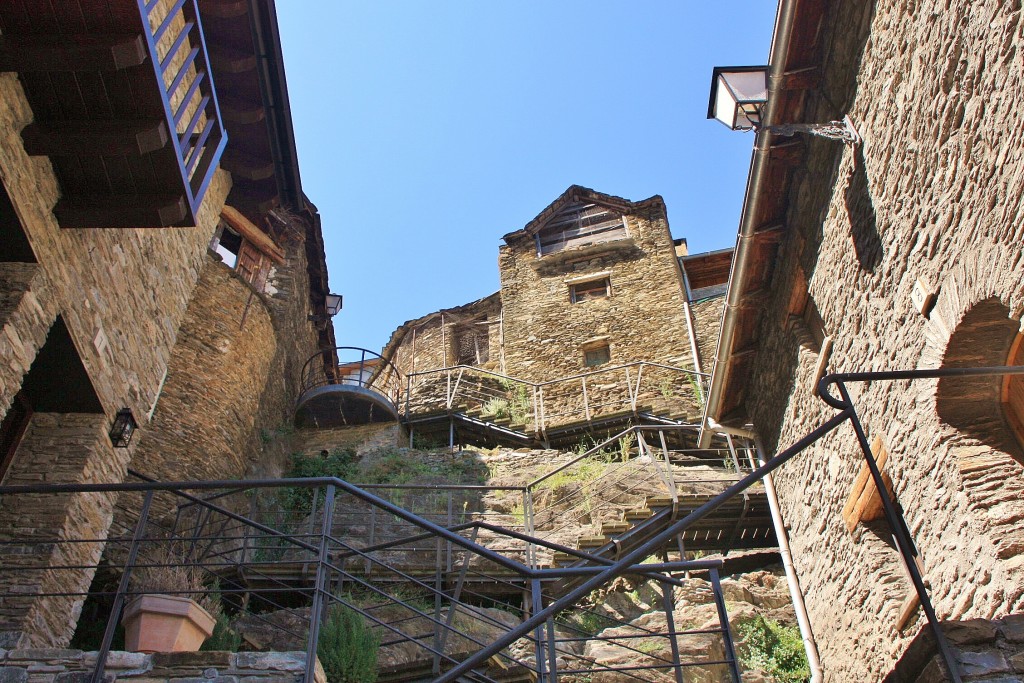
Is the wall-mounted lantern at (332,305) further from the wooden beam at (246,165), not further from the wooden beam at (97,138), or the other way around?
the wooden beam at (97,138)

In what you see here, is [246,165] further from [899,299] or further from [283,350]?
[899,299]

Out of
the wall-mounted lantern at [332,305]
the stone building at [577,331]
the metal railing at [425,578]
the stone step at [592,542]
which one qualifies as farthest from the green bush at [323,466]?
the stone step at [592,542]

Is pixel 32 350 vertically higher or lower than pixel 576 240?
lower

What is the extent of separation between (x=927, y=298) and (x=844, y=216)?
1418mm

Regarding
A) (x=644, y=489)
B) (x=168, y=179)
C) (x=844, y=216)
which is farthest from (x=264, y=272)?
(x=844, y=216)

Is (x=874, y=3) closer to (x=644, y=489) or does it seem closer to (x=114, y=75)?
(x=114, y=75)

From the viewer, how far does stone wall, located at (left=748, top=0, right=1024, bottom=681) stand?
4.14 meters

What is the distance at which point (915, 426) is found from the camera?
511 cm

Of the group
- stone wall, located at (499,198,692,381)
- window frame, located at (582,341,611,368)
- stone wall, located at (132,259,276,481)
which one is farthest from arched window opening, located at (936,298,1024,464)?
window frame, located at (582,341,611,368)

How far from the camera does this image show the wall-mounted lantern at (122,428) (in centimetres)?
657

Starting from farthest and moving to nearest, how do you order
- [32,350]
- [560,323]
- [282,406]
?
[560,323]
[282,406]
[32,350]

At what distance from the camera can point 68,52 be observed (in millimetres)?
4664

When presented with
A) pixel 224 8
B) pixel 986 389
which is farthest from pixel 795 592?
pixel 224 8

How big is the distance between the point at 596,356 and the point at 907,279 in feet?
45.0
